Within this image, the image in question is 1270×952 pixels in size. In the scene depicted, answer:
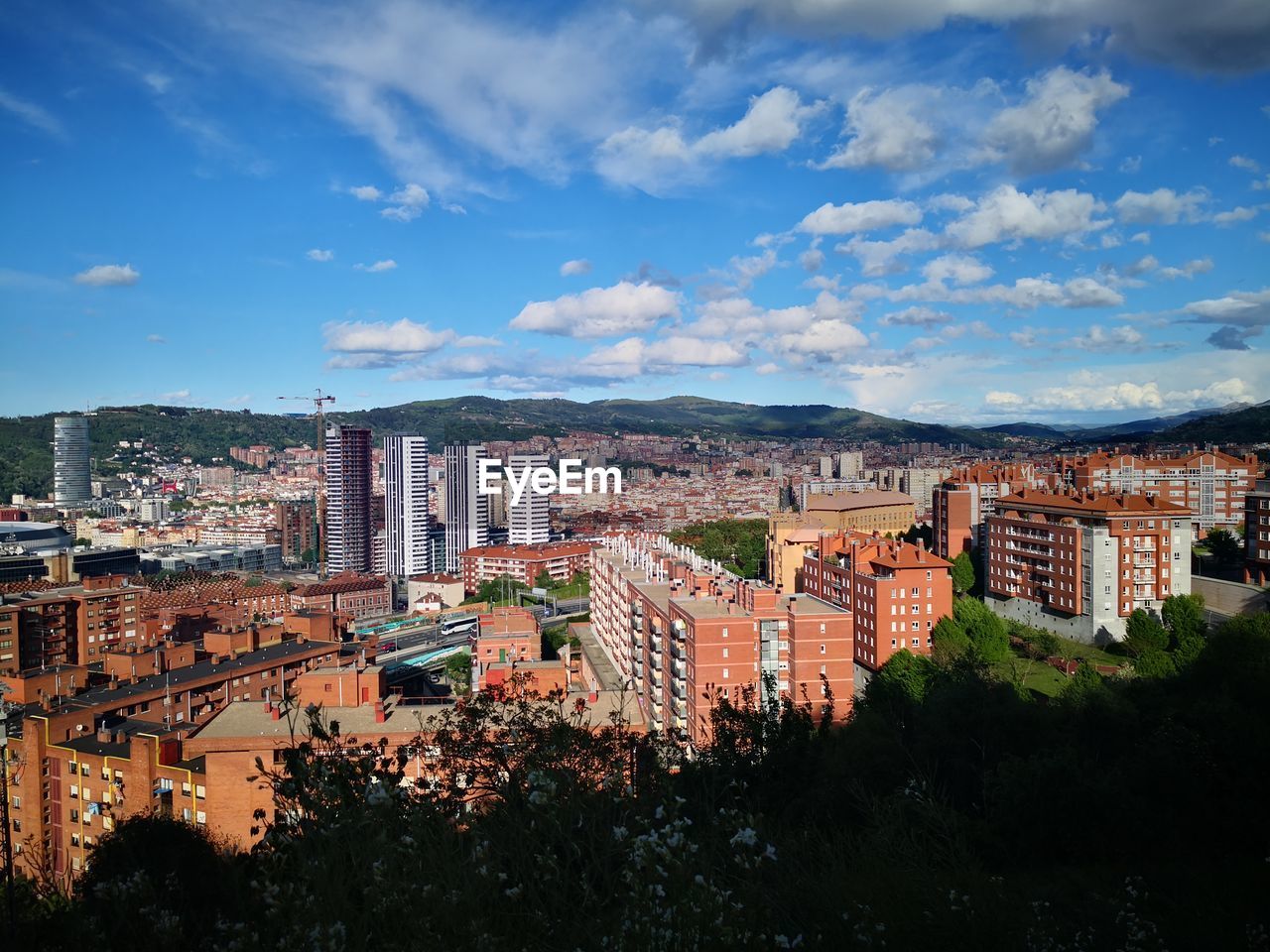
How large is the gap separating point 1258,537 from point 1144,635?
3.04 m

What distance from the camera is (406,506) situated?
3191cm

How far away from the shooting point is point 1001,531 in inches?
568

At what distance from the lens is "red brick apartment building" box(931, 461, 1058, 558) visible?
17125 mm

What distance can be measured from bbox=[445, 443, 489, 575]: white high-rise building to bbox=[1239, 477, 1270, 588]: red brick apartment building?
23579mm

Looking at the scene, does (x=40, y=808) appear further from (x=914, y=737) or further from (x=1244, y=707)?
(x=1244, y=707)

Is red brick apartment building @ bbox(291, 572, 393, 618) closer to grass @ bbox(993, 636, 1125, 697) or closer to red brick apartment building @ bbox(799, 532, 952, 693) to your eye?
red brick apartment building @ bbox(799, 532, 952, 693)

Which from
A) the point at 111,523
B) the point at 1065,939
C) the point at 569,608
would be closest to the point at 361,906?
the point at 1065,939

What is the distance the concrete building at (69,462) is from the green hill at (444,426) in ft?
5.59

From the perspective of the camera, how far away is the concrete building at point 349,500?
31.5m

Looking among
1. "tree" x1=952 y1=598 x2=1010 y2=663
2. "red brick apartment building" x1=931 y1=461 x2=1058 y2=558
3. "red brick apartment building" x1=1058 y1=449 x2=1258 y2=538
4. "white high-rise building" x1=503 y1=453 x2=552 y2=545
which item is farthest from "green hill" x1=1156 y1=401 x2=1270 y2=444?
"white high-rise building" x1=503 y1=453 x2=552 y2=545

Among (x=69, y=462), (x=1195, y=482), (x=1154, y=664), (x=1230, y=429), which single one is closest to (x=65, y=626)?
(x=1154, y=664)

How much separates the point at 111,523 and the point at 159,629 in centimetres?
2660

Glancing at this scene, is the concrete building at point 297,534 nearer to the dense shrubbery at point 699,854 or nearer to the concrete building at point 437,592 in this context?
the concrete building at point 437,592

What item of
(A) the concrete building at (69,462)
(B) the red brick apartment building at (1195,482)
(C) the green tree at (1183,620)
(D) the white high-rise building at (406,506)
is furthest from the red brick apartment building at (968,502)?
(A) the concrete building at (69,462)
